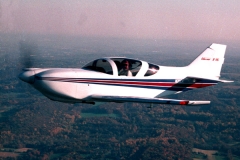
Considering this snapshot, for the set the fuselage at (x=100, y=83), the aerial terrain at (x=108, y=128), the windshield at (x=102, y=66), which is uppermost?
the windshield at (x=102, y=66)

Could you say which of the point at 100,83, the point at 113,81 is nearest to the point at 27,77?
the point at 100,83

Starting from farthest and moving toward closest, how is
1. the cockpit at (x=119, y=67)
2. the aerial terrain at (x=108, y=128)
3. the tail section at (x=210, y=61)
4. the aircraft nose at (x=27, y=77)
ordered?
the aerial terrain at (x=108, y=128), the tail section at (x=210, y=61), the cockpit at (x=119, y=67), the aircraft nose at (x=27, y=77)

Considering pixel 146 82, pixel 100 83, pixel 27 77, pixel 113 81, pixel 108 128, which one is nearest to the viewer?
pixel 27 77

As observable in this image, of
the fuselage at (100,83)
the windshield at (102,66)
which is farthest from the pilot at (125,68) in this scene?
the windshield at (102,66)

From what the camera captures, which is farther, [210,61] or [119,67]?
Answer: [210,61]

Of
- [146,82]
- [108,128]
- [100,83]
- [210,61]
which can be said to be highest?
[210,61]

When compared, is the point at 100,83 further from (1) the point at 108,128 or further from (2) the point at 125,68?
(1) the point at 108,128

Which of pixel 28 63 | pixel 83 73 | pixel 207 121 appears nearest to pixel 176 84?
pixel 83 73

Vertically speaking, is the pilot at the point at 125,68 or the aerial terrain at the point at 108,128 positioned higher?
the pilot at the point at 125,68

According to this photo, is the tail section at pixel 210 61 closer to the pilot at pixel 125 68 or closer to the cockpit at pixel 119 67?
the cockpit at pixel 119 67
